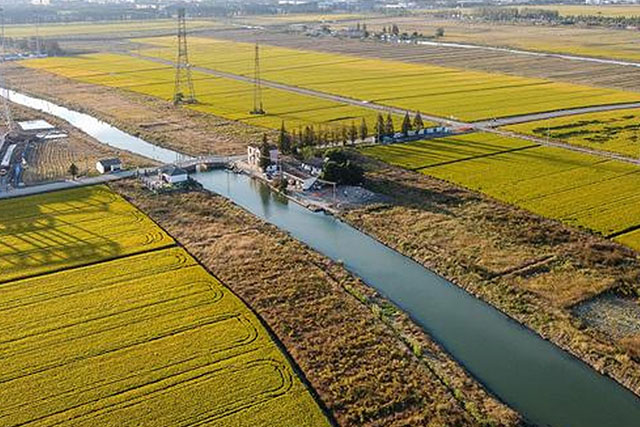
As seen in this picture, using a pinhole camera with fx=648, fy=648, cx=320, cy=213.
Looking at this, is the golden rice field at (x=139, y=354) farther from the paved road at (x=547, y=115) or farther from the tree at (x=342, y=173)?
the paved road at (x=547, y=115)

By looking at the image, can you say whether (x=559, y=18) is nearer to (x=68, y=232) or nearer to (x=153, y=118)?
(x=153, y=118)

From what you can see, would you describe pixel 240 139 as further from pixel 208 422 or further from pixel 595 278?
pixel 208 422

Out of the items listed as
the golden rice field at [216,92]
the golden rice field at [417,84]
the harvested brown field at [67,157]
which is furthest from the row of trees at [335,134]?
the harvested brown field at [67,157]

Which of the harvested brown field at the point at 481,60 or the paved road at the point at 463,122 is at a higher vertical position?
the harvested brown field at the point at 481,60

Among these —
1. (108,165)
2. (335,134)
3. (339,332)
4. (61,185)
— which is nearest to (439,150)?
(335,134)

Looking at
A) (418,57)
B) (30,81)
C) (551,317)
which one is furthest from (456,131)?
(30,81)

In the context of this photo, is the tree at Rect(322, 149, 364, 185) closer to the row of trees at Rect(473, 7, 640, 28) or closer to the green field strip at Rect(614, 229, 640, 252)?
the green field strip at Rect(614, 229, 640, 252)

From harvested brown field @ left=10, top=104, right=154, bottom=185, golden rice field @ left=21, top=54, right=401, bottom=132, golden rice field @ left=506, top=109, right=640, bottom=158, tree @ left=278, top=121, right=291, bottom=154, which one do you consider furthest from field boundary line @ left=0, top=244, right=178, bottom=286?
golden rice field @ left=506, top=109, right=640, bottom=158
